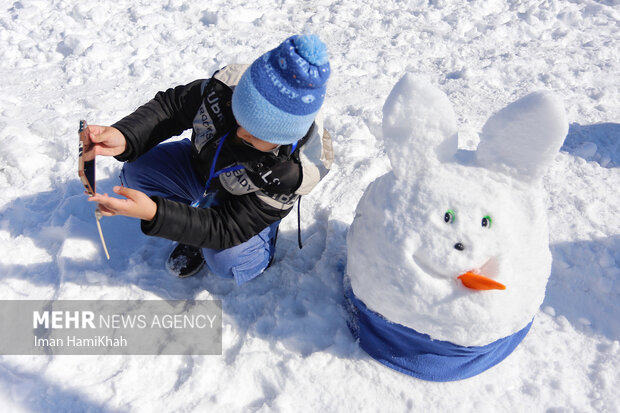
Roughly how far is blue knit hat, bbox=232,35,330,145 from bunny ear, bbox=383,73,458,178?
0.72ft

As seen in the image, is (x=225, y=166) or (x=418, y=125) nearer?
(x=418, y=125)

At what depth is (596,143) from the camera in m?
2.40

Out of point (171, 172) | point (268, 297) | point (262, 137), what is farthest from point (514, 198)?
point (171, 172)

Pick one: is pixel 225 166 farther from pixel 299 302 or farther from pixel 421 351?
pixel 421 351

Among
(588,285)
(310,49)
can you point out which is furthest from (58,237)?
(588,285)

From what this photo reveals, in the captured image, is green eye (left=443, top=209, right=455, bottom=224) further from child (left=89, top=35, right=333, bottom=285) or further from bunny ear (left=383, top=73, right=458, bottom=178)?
child (left=89, top=35, right=333, bottom=285)

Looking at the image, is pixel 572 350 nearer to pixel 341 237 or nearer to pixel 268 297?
pixel 341 237

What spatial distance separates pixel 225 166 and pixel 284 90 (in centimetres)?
45

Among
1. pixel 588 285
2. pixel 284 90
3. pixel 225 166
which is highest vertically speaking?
pixel 284 90

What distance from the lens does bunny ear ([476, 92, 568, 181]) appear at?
3.73 ft

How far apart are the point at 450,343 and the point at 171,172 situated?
4.09 feet

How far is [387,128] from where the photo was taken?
4.29 feet

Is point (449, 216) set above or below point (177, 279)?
above

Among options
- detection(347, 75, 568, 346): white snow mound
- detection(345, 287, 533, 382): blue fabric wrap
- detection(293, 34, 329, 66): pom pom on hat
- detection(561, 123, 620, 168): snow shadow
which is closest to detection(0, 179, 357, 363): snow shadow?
detection(345, 287, 533, 382): blue fabric wrap
